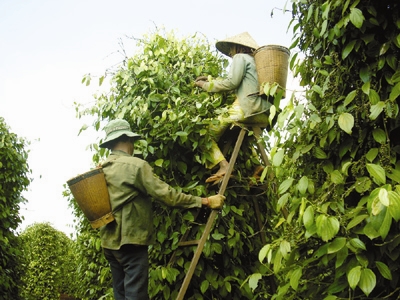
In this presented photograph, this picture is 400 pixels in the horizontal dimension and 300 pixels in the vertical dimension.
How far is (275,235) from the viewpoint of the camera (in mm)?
4230

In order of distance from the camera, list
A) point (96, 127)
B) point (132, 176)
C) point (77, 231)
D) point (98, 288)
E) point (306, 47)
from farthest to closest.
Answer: point (77, 231) → point (98, 288) → point (96, 127) → point (132, 176) → point (306, 47)

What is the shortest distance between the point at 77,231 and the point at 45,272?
4.96m

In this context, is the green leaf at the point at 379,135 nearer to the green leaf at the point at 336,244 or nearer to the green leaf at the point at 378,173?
the green leaf at the point at 378,173

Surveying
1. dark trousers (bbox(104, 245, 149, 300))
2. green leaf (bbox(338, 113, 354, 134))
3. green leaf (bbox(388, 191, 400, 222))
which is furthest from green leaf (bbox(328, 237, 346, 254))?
dark trousers (bbox(104, 245, 149, 300))

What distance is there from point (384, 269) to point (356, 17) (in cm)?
106

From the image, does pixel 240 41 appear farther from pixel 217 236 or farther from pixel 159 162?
pixel 217 236

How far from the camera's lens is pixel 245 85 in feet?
12.1

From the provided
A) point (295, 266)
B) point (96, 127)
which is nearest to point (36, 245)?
point (96, 127)

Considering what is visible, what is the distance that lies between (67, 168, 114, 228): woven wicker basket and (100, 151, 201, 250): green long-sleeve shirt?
72 mm

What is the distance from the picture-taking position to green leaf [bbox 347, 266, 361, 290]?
5.17 feet

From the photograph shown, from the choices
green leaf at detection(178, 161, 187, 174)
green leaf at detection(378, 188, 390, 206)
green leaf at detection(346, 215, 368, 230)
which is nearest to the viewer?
green leaf at detection(378, 188, 390, 206)

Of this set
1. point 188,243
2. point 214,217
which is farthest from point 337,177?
point 188,243

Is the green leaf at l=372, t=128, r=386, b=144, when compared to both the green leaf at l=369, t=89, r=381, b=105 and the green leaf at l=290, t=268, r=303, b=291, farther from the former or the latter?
the green leaf at l=290, t=268, r=303, b=291

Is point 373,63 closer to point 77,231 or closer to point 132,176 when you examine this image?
point 132,176
